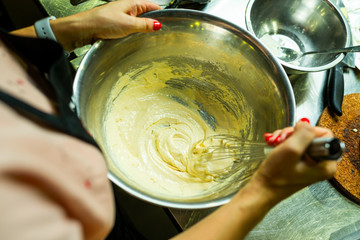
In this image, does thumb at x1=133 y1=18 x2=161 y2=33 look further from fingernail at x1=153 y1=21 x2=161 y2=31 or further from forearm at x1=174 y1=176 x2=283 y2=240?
forearm at x1=174 y1=176 x2=283 y2=240

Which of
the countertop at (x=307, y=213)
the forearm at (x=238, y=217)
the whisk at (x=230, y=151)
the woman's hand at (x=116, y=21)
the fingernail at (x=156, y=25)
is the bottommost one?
the countertop at (x=307, y=213)

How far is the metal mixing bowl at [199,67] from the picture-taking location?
0.75 metres

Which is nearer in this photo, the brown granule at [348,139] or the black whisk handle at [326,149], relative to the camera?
the black whisk handle at [326,149]

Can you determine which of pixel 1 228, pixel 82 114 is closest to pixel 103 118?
pixel 82 114

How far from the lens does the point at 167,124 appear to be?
1095 mm

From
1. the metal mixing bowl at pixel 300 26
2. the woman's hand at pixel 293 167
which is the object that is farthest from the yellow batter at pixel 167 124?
the metal mixing bowl at pixel 300 26

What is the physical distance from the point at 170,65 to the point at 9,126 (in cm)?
75

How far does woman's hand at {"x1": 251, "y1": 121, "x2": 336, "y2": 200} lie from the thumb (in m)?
0.53

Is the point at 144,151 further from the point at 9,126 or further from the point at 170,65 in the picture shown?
the point at 9,126

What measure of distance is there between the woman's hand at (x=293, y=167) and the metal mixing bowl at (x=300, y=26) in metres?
0.63

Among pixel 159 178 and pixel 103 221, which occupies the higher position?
pixel 103 221

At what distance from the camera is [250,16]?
3.67 feet

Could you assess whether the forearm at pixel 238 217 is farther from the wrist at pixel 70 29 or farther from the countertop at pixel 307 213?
the wrist at pixel 70 29

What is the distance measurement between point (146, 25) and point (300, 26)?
2.65ft
